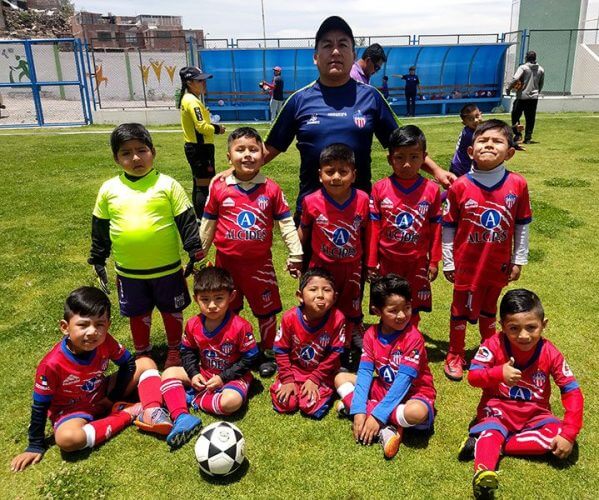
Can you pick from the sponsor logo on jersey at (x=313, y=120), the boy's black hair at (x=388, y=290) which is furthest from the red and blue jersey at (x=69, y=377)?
the sponsor logo on jersey at (x=313, y=120)

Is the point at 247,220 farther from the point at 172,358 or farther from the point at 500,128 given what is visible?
the point at 500,128

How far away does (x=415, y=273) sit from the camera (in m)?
3.82

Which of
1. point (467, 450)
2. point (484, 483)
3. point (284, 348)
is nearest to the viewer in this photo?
point (484, 483)

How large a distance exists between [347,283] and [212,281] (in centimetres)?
107

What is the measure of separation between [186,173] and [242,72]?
570 inches

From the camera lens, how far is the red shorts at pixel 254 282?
388 centimetres

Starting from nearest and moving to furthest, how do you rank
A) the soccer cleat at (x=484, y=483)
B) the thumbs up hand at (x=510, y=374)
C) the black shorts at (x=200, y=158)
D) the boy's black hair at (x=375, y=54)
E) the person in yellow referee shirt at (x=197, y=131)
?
the soccer cleat at (x=484, y=483) → the thumbs up hand at (x=510, y=374) → the person in yellow referee shirt at (x=197, y=131) → the black shorts at (x=200, y=158) → the boy's black hair at (x=375, y=54)

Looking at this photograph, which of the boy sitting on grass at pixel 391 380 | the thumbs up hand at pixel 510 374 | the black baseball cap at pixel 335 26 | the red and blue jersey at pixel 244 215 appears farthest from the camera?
the red and blue jersey at pixel 244 215

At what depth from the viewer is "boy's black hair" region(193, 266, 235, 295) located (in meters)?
3.42

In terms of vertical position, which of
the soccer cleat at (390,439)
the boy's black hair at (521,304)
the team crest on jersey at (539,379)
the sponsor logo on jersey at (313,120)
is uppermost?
the sponsor logo on jersey at (313,120)

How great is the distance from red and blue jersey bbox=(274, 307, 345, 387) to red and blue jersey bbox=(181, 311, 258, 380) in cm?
24

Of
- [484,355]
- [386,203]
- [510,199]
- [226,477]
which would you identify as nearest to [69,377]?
[226,477]

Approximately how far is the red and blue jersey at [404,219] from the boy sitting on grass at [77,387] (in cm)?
201

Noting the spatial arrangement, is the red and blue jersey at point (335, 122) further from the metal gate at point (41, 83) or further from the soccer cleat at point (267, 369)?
the metal gate at point (41, 83)
